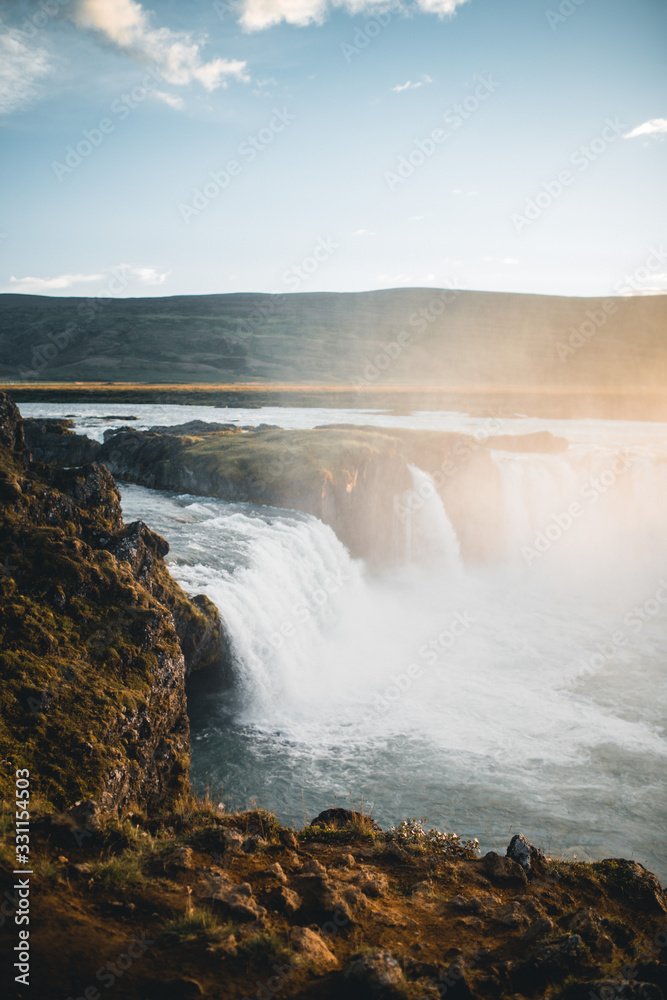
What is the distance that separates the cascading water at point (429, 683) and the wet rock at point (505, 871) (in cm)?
677

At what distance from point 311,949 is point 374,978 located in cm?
73

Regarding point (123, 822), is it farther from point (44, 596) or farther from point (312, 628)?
point (312, 628)

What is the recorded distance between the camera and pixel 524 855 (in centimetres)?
812

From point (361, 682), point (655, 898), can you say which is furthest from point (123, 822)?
point (361, 682)

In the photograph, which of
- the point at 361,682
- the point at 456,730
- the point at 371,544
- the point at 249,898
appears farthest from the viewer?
the point at 371,544

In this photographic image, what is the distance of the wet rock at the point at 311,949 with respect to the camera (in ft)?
18.1

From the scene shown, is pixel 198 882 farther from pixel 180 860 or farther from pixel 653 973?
pixel 653 973

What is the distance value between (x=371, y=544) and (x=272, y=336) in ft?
503

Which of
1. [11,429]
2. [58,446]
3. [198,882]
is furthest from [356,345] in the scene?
[198,882]

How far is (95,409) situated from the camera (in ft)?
226

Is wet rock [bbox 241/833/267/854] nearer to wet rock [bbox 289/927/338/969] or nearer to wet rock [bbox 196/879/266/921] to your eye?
wet rock [bbox 196/879/266/921]

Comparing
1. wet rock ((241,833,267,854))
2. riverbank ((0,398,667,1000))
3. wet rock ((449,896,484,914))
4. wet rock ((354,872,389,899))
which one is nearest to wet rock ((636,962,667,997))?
riverbank ((0,398,667,1000))

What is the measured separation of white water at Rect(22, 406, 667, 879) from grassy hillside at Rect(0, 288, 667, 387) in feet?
345

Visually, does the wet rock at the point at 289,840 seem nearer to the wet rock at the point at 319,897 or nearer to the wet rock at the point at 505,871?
the wet rock at the point at 319,897
